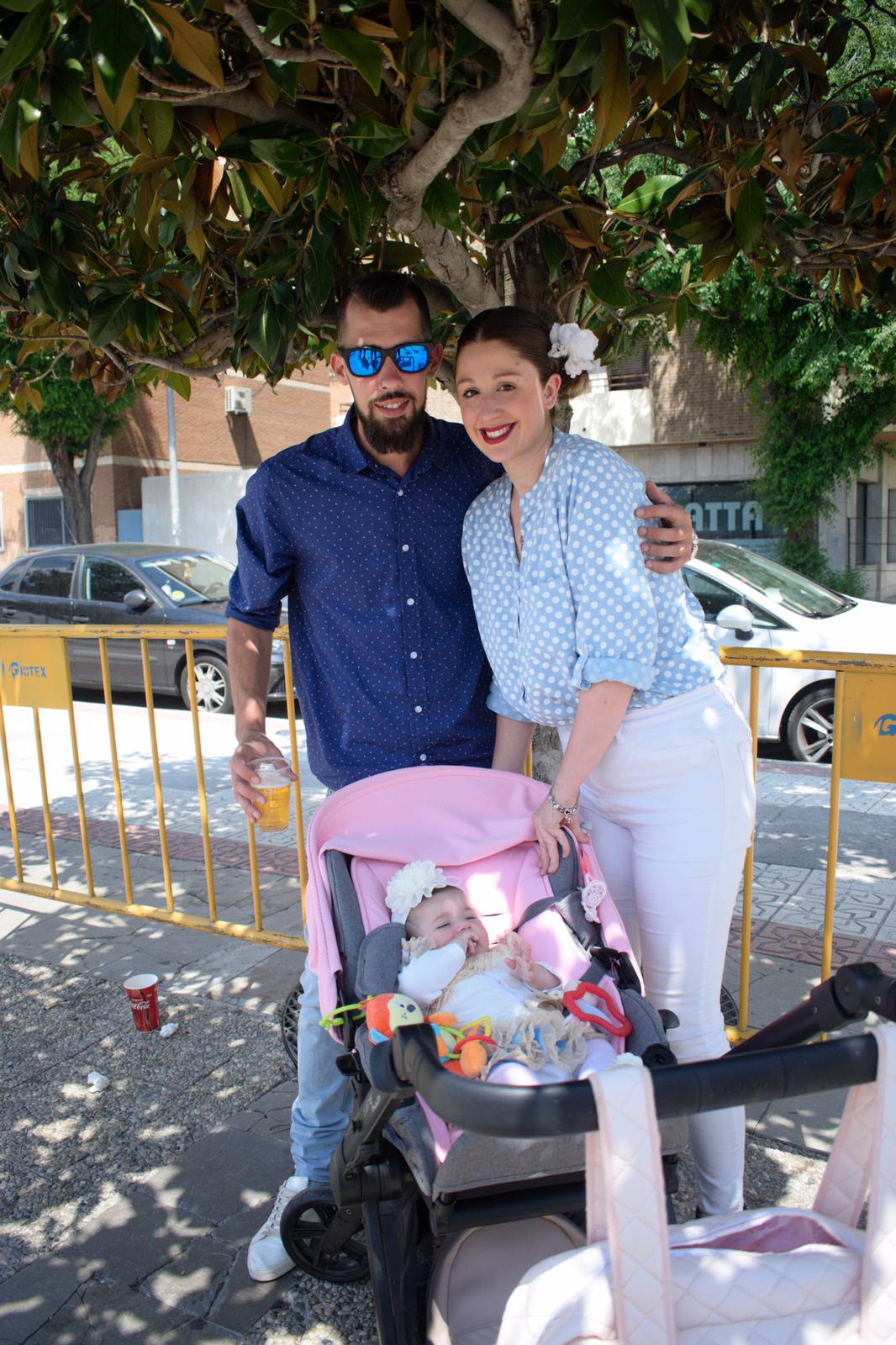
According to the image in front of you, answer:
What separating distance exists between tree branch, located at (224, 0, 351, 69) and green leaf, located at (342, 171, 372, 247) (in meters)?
0.30

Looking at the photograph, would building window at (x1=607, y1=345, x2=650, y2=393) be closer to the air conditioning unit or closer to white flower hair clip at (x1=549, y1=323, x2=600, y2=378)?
the air conditioning unit

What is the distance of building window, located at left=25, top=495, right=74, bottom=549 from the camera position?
27.9 m

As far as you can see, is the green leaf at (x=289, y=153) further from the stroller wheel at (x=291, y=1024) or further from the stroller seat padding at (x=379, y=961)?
the stroller wheel at (x=291, y=1024)

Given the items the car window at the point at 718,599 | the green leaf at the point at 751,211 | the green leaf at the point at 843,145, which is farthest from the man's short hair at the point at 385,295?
the car window at the point at 718,599

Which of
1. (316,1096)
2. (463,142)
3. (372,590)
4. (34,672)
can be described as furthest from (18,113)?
(34,672)

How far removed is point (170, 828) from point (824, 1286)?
609cm

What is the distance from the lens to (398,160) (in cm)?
263

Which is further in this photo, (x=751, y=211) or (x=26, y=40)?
(x=751, y=211)

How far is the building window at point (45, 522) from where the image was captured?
27859 mm

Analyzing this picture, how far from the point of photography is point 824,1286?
57.6 inches

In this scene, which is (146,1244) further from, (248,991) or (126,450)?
(126,450)

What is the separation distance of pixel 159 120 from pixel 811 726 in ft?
23.0

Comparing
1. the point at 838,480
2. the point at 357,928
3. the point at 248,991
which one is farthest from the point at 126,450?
the point at 357,928

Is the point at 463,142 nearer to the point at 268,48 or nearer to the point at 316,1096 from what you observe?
the point at 268,48
